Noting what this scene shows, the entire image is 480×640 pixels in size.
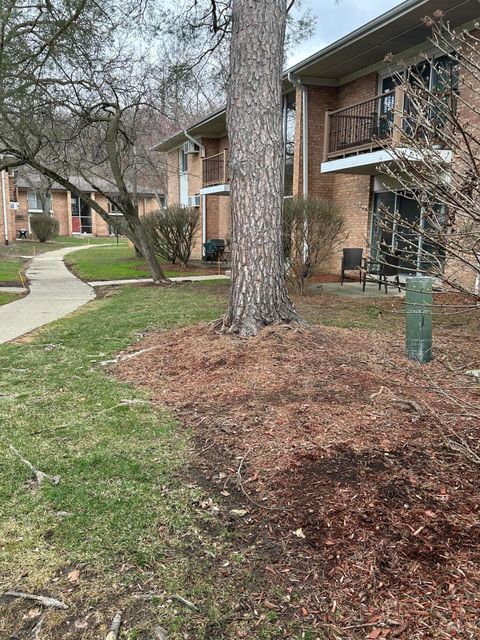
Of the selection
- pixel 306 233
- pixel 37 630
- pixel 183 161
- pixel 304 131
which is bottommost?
pixel 37 630

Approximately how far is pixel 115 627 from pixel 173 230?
1654 centimetres

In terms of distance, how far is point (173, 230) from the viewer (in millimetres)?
17812

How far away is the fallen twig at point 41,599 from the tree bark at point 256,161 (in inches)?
149

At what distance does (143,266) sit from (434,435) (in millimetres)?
17213

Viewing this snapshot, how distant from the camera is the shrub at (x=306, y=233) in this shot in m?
10.5

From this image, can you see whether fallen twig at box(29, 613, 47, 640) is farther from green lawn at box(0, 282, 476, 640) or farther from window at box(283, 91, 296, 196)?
window at box(283, 91, 296, 196)

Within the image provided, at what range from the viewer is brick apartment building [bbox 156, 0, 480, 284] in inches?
411

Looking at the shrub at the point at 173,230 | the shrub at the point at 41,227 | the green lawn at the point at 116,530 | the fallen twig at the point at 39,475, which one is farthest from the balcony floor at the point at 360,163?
the shrub at the point at 41,227

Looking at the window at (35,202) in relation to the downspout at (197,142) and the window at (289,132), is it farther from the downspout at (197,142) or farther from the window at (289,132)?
the window at (289,132)

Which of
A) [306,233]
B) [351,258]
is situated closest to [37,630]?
[306,233]

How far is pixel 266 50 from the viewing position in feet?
18.7

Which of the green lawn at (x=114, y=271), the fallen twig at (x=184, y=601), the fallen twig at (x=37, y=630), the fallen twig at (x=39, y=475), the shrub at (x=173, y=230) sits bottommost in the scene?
the fallen twig at (x=37, y=630)

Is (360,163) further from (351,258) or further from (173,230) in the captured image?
(173,230)

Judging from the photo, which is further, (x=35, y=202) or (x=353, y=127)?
(x=35, y=202)
